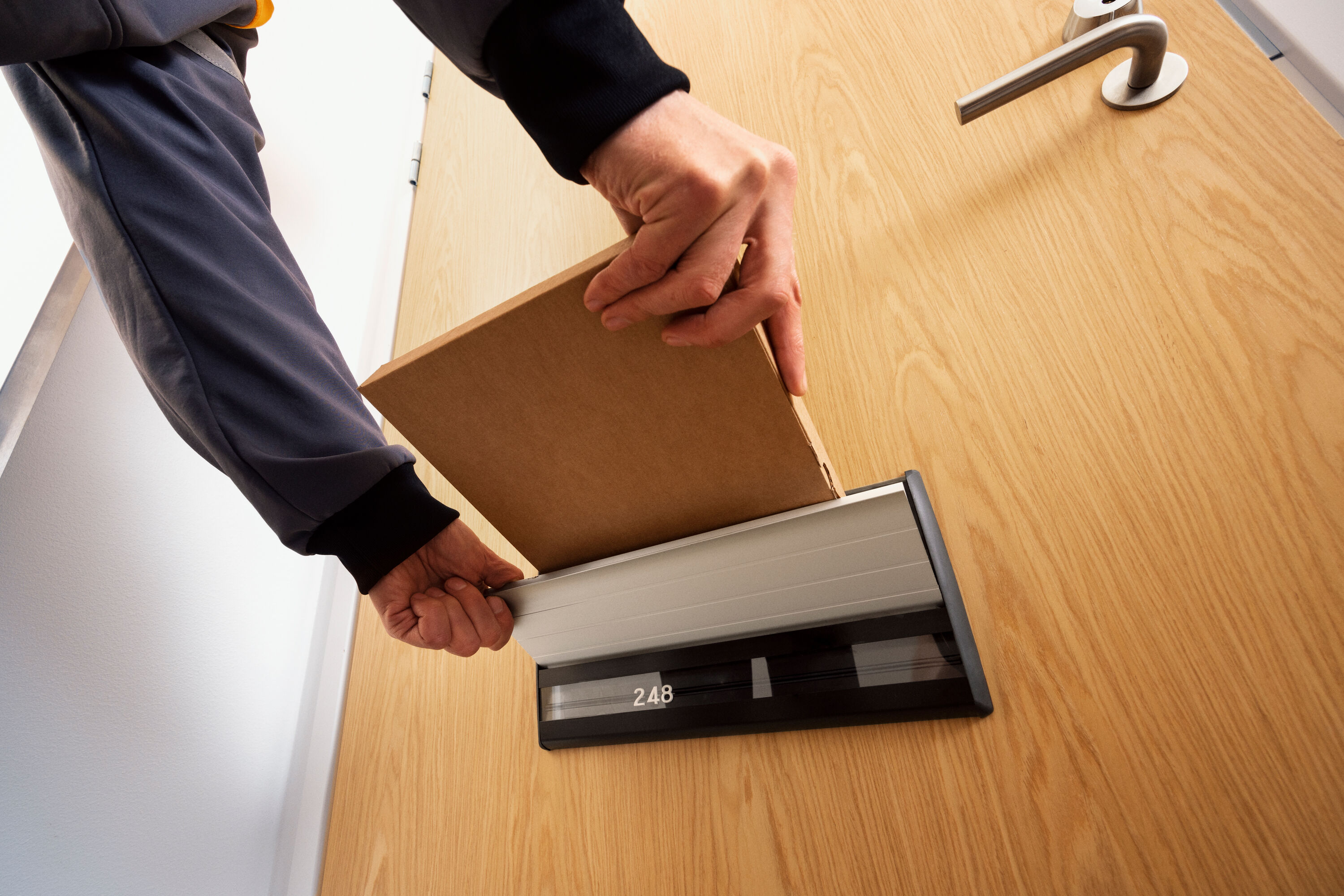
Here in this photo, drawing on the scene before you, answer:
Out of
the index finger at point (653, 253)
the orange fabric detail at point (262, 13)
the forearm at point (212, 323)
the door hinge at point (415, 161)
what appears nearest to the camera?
the index finger at point (653, 253)

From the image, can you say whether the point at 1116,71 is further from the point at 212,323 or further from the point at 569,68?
the point at 212,323

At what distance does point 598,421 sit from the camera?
439 mm

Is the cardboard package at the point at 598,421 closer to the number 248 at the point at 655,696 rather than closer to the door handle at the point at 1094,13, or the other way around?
the number 248 at the point at 655,696

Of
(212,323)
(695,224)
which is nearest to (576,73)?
(695,224)

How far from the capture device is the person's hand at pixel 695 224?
36 cm

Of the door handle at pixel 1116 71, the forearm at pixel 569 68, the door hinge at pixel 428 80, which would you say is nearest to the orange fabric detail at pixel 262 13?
the door hinge at pixel 428 80

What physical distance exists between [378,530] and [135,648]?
366mm

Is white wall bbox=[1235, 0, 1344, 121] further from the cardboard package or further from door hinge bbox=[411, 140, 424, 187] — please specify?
door hinge bbox=[411, 140, 424, 187]

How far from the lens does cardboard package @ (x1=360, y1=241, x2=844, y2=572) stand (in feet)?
1.30

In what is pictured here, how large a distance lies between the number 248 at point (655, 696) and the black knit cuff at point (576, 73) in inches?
16.2

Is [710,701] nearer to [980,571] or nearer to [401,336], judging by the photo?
[980,571]

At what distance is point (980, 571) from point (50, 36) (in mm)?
866

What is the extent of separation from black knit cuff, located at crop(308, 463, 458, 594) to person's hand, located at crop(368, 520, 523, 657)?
24 millimetres

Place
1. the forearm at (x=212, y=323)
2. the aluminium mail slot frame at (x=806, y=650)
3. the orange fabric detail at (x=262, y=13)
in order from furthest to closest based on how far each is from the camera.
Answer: the orange fabric detail at (x=262, y=13) → the forearm at (x=212, y=323) → the aluminium mail slot frame at (x=806, y=650)
